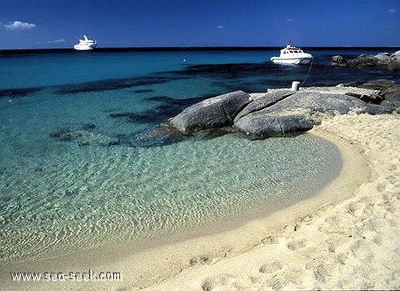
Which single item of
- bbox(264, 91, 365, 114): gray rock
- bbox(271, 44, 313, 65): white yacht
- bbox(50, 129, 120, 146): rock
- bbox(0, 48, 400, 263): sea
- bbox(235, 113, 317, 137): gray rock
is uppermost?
bbox(271, 44, 313, 65): white yacht

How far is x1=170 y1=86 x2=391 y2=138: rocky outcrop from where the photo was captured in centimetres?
1252

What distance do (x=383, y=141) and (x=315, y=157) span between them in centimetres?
253

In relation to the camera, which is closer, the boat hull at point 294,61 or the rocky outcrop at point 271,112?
the rocky outcrop at point 271,112

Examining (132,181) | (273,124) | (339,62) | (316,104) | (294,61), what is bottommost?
(132,181)

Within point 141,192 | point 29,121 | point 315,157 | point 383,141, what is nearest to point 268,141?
point 315,157

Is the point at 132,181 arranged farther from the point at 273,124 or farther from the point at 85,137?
the point at 273,124

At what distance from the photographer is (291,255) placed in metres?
5.02

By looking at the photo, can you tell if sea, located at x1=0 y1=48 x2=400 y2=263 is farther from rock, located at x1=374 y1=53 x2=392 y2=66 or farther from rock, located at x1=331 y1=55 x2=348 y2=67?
rock, located at x1=331 y1=55 x2=348 y2=67

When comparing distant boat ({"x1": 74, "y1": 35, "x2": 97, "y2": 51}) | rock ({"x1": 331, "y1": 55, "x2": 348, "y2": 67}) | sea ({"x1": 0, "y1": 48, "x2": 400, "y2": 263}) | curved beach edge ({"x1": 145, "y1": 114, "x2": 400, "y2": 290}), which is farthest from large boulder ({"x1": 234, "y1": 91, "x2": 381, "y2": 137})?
distant boat ({"x1": 74, "y1": 35, "x2": 97, "y2": 51})

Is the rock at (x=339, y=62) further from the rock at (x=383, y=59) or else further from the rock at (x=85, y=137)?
the rock at (x=85, y=137)

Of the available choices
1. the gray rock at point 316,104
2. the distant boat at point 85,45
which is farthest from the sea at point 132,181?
the distant boat at point 85,45

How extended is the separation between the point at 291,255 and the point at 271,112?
9.60m

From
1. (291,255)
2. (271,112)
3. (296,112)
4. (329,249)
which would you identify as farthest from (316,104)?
(291,255)

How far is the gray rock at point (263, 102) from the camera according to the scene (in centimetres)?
1399
